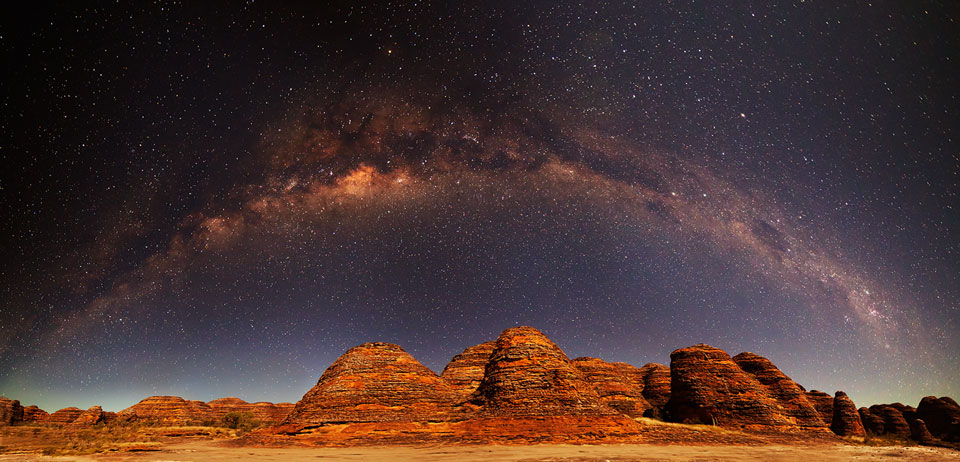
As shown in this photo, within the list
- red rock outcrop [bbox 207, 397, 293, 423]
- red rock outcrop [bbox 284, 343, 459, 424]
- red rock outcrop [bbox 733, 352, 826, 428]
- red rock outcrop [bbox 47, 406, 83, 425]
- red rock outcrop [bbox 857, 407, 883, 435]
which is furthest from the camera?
red rock outcrop [bbox 207, 397, 293, 423]

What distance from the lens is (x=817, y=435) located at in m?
32.6

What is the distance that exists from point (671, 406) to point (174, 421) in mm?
59765

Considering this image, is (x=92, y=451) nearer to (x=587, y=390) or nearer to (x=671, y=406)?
(x=587, y=390)

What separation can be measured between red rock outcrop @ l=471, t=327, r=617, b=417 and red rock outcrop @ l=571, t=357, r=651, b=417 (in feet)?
46.1

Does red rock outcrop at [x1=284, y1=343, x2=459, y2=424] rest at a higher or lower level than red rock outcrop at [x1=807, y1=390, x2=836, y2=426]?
higher

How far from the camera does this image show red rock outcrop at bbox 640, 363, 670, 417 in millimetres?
45281

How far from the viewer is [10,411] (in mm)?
48375

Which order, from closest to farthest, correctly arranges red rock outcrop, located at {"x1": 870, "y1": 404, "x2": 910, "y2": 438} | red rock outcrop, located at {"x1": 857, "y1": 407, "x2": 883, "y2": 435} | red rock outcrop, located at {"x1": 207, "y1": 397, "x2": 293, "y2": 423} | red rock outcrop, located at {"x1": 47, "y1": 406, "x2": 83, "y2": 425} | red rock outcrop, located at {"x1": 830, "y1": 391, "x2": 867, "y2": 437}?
red rock outcrop, located at {"x1": 830, "y1": 391, "x2": 867, "y2": 437} < red rock outcrop, located at {"x1": 870, "y1": 404, "x2": 910, "y2": 438} < red rock outcrop, located at {"x1": 857, "y1": 407, "x2": 883, "y2": 435} < red rock outcrop, located at {"x1": 47, "y1": 406, "x2": 83, "y2": 425} < red rock outcrop, located at {"x1": 207, "y1": 397, "x2": 293, "y2": 423}

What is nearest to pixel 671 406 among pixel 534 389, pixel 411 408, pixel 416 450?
pixel 534 389

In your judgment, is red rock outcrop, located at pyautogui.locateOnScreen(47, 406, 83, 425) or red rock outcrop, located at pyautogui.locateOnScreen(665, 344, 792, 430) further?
red rock outcrop, located at pyautogui.locateOnScreen(47, 406, 83, 425)

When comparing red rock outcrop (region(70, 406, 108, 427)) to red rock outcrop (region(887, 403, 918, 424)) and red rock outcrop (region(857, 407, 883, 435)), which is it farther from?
red rock outcrop (region(887, 403, 918, 424))

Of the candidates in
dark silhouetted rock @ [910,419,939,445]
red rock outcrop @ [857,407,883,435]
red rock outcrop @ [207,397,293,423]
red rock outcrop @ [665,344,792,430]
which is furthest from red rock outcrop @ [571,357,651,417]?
red rock outcrop @ [207,397,293,423]

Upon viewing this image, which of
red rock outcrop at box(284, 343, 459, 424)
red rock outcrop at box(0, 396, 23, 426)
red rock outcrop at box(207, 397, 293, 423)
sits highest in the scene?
red rock outcrop at box(284, 343, 459, 424)

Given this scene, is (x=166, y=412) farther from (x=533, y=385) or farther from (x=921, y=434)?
(x=921, y=434)
